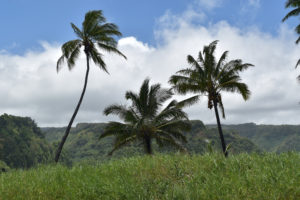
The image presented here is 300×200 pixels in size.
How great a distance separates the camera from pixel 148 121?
75.3 ft

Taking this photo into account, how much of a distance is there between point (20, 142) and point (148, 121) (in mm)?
90175

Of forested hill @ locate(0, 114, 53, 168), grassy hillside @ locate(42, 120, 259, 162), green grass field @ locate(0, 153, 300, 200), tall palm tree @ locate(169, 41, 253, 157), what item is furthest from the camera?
grassy hillside @ locate(42, 120, 259, 162)

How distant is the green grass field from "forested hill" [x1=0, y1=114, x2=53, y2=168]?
256 feet

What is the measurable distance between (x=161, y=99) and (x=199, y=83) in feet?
11.5

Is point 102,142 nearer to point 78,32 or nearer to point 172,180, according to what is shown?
point 78,32

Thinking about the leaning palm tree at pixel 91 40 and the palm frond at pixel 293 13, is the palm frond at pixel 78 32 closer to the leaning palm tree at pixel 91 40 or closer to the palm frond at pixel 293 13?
the leaning palm tree at pixel 91 40

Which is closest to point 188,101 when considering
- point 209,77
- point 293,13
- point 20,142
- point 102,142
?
point 209,77

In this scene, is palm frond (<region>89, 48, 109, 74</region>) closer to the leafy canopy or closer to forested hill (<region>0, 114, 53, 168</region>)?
the leafy canopy

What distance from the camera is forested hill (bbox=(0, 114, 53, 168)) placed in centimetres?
8281

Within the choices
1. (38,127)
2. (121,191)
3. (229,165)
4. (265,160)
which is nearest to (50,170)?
(121,191)

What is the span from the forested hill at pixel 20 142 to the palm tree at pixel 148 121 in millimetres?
Answer: 64851

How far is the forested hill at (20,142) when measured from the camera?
3260 inches

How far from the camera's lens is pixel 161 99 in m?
22.9

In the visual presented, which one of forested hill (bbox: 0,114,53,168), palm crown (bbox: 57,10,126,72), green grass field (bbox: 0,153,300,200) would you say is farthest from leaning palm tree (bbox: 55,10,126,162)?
forested hill (bbox: 0,114,53,168)
